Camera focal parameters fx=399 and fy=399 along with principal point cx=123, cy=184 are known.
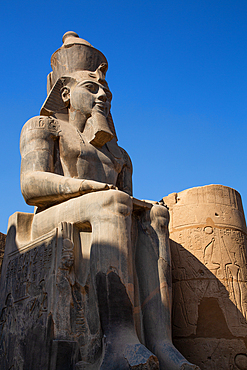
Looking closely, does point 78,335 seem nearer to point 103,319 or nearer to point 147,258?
point 103,319

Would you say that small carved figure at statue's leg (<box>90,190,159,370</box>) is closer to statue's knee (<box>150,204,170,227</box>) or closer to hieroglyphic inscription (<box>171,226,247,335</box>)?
statue's knee (<box>150,204,170,227</box>)

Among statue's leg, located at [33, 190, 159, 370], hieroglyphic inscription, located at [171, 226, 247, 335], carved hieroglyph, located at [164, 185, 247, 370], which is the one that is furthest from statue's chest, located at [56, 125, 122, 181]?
hieroglyphic inscription, located at [171, 226, 247, 335]

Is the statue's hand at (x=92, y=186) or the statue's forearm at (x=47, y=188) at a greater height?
the statue's forearm at (x=47, y=188)

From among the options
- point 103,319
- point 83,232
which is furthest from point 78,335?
point 83,232

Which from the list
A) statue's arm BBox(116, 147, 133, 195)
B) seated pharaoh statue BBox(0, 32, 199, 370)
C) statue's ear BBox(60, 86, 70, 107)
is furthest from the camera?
statue's arm BBox(116, 147, 133, 195)

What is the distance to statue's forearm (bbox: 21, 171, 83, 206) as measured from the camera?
3.88 metres

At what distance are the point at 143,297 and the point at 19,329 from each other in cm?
118

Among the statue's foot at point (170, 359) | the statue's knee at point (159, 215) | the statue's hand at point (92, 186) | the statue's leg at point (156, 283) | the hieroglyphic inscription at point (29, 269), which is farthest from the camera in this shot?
the statue's knee at point (159, 215)

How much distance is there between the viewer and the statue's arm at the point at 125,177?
5027 millimetres

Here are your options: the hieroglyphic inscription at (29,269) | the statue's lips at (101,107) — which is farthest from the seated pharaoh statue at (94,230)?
the hieroglyphic inscription at (29,269)

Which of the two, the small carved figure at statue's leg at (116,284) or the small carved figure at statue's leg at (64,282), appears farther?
the small carved figure at statue's leg at (64,282)

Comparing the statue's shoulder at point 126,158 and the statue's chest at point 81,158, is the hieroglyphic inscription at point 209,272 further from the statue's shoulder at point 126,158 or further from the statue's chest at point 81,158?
the statue's chest at point 81,158

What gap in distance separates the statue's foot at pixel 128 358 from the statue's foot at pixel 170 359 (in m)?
0.30

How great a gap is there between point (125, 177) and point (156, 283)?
5.54 ft
